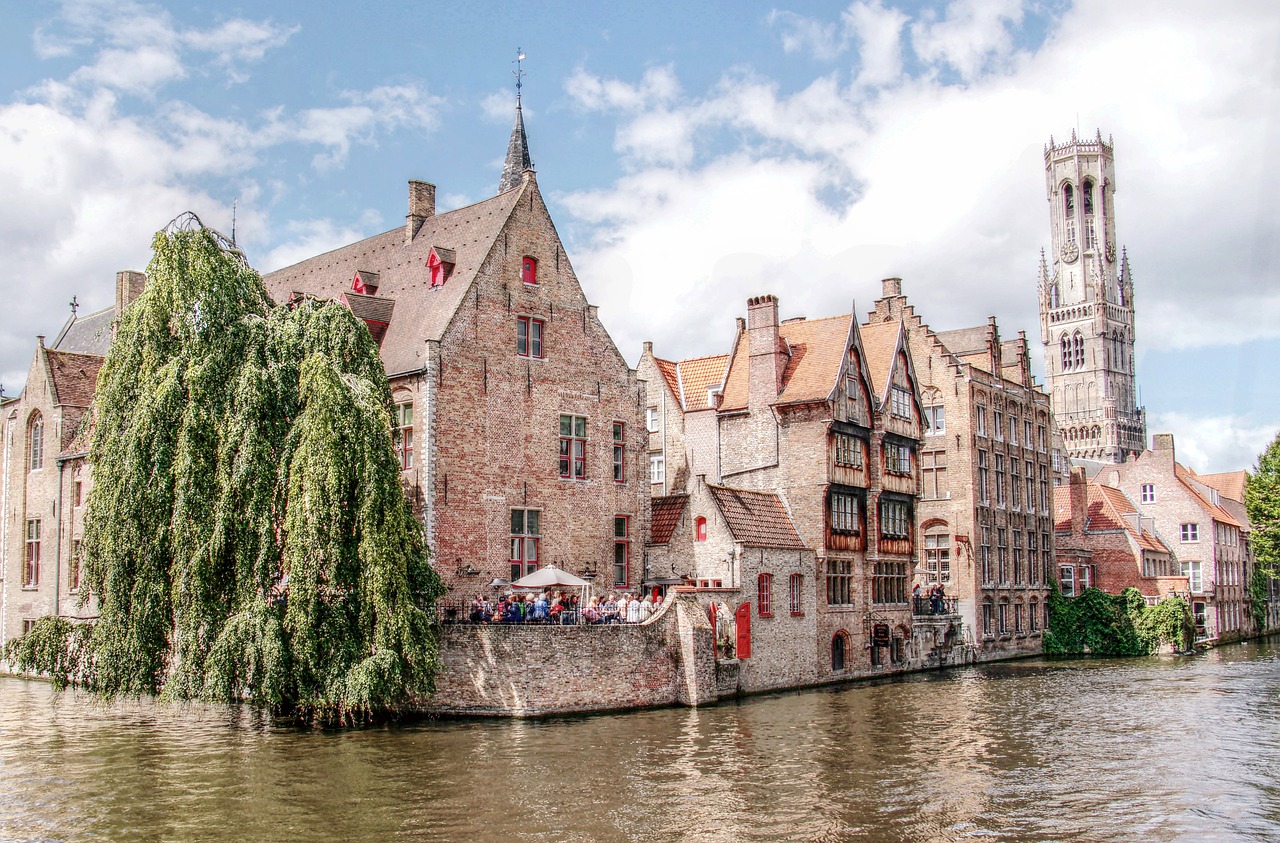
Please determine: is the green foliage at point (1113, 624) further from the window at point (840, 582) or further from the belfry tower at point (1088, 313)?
the belfry tower at point (1088, 313)

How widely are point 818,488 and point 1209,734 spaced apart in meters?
13.8

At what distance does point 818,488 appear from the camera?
35.6m

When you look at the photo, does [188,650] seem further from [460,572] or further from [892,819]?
[892,819]

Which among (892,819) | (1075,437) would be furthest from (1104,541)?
(1075,437)

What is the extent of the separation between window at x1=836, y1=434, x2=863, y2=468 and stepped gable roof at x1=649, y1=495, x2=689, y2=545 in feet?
17.1

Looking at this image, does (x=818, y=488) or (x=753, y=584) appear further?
(x=818, y=488)

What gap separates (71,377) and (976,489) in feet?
108

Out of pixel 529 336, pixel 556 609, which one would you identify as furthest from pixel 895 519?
pixel 556 609

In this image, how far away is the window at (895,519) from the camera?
127ft

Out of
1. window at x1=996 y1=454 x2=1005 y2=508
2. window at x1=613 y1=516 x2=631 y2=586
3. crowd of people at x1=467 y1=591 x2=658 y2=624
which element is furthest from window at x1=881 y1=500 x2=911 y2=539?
crowd of people at x1=467 y1=591 x2=658 y2=624

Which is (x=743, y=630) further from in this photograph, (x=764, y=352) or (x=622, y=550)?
(x=764, y=352)

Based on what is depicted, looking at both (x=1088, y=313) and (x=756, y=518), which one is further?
(x=1088, y=313)

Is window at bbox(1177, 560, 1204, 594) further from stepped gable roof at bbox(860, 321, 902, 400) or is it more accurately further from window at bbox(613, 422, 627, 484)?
window at bbox(613, 422, 627, 484)

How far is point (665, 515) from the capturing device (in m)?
34.8
